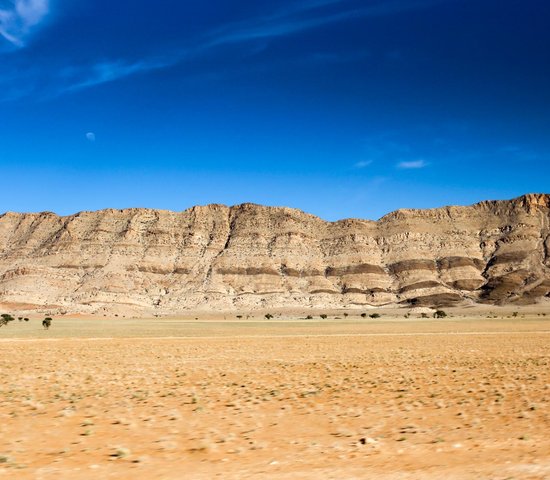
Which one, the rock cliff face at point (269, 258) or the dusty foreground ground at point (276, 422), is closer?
the dusty foreground ground at point (276, 422)

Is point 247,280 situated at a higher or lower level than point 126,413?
higher

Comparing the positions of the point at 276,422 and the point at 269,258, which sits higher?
the point at 269,258

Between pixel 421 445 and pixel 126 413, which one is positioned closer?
pixel 421 445

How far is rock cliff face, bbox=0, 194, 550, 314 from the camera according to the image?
129250mm

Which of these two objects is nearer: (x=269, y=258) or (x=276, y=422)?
(x=276, y=422)

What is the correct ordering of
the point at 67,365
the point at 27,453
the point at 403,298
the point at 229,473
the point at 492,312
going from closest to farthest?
the point at 229,473 < the point at 27,453 < the point at 67,365 < the point at 492,312 < the point at 403,298

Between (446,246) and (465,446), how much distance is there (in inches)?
5841

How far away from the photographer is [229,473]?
266 inches

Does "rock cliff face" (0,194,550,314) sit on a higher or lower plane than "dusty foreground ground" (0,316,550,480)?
higher

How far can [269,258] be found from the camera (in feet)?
477

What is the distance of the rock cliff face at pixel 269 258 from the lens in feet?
424

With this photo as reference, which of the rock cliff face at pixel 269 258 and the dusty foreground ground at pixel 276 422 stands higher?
the rock cliff face at pixel 269 258

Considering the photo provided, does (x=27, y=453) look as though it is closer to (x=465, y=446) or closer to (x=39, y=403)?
(x=39, y=403)

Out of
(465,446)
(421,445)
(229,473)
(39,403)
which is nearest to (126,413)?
(39,403)
